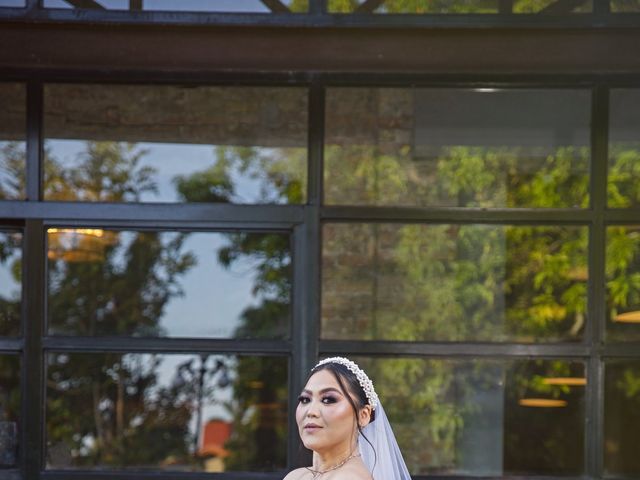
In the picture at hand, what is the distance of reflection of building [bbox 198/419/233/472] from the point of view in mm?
7254

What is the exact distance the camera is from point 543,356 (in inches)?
262

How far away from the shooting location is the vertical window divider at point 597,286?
6562 mm

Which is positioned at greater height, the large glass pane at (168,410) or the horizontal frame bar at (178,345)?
the horizontal frame bar at (178,345)

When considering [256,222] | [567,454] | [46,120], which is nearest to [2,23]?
[46,120]

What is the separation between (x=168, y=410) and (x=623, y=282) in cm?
261

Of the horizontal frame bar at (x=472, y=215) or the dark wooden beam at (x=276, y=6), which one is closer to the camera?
the dark wooden beam at (x=276, y=6)

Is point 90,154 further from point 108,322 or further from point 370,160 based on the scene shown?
point 370,160

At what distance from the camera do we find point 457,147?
6.83 metres

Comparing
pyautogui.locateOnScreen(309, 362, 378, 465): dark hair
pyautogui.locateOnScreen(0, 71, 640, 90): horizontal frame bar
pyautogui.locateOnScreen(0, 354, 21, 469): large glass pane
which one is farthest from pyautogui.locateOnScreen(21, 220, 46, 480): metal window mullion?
pyautogui.locateOnScreen(309, 362, 378, 465): dark hair

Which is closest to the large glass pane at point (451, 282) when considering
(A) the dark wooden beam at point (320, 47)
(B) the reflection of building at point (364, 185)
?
(B) the reflection of building at point (364, 185)

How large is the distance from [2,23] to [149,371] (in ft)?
6.99

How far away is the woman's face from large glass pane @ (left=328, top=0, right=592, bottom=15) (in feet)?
8.27

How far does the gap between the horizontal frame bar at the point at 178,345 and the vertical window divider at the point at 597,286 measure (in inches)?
59.6

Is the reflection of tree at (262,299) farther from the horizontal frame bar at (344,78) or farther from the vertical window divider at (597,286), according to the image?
the vertical window divider at (597,286)
